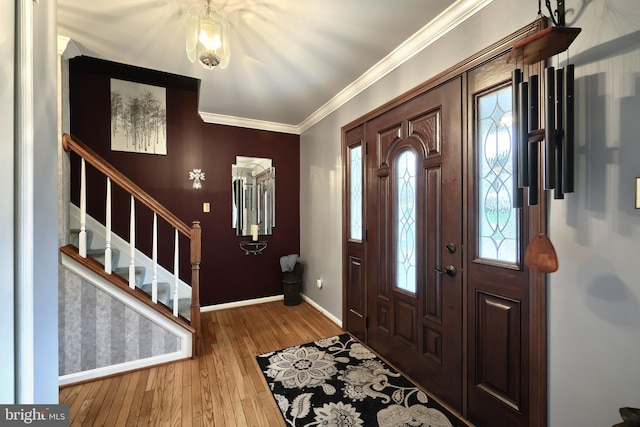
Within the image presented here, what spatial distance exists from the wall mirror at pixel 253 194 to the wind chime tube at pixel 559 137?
3221mm

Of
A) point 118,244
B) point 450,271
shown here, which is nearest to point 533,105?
point 450,271

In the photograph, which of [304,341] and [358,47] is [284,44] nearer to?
[358,47]

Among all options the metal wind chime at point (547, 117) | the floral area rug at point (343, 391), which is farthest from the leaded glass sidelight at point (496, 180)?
the floral area rug at point (343, 391)

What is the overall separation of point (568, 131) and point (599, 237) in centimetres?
48

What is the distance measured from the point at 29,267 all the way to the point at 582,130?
2044 mm

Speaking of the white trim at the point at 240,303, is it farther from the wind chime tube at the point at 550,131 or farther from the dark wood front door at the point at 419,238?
the wind chime tube at the point at 550,131

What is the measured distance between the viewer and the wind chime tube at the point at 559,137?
1093 mm

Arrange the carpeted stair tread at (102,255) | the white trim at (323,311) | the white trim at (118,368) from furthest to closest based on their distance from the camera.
Answer: the white trim at (323,311) → the carpeted stair tread at (102,255) → the white trim at (118,368)

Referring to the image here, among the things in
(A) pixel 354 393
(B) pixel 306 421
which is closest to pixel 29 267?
(B) pixel 306 421

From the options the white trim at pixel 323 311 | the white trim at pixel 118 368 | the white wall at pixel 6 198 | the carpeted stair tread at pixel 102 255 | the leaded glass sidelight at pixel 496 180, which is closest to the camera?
the white wall at pixel 6 198

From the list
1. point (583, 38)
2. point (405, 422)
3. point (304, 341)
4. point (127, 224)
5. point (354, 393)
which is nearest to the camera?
point (583, 38)

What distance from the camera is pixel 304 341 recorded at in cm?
265

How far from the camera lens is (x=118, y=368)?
212 centimetres

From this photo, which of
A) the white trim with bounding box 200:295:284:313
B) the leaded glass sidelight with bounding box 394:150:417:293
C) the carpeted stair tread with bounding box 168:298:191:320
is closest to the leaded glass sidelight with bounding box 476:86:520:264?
the leaded glass sidelight with bounding box 394:150:417:293
